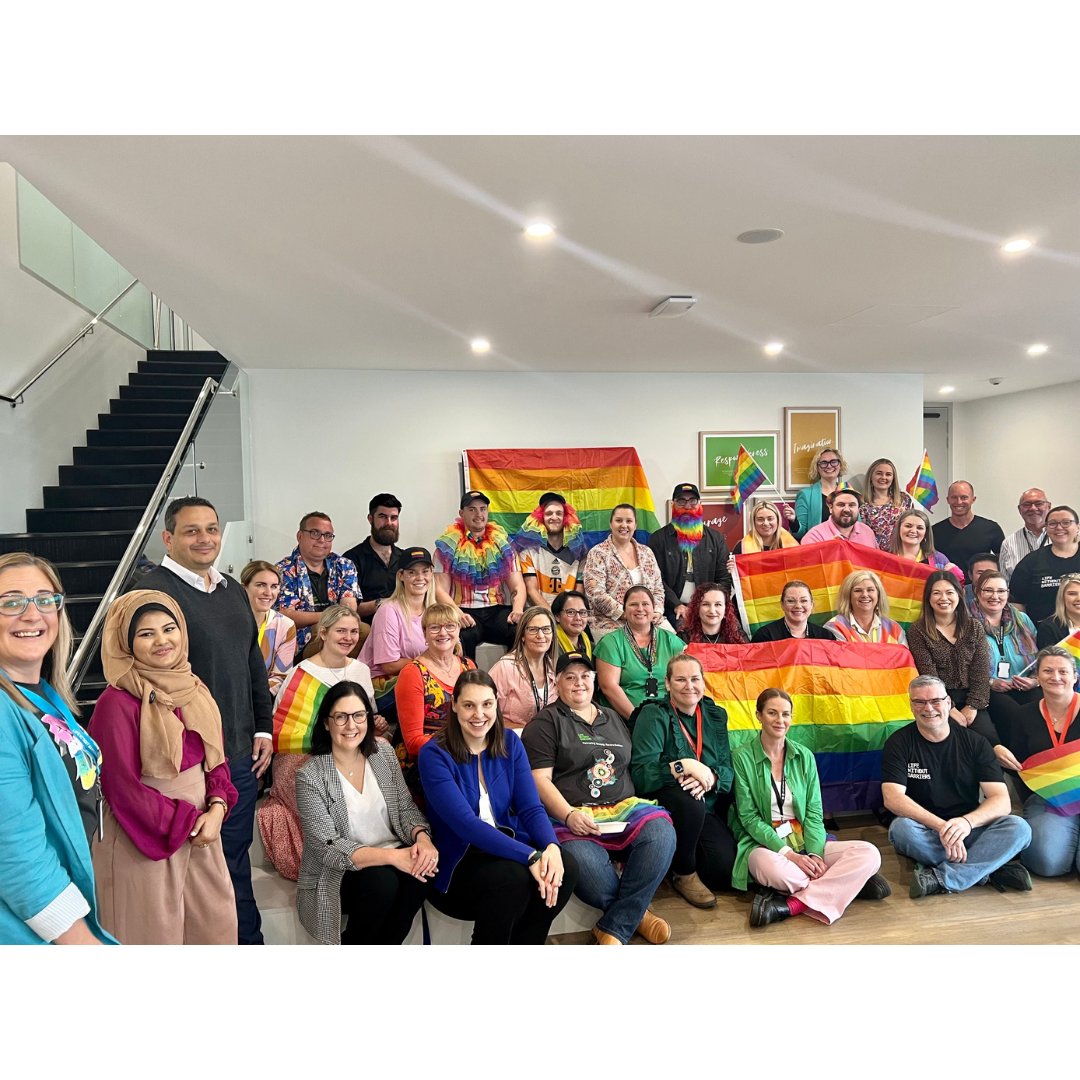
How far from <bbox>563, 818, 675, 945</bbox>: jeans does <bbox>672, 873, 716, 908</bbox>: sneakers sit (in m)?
0.35

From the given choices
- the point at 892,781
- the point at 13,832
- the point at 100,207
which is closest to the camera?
the point at 13,832

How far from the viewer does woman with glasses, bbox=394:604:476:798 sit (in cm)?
335

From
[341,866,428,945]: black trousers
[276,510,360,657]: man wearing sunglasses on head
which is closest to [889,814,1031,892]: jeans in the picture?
[341,866,428,945]: black trousers

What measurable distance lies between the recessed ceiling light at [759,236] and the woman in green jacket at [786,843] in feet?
6.06

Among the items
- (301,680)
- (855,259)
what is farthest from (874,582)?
(301,680)

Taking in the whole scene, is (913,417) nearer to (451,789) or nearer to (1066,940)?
(1066,940)

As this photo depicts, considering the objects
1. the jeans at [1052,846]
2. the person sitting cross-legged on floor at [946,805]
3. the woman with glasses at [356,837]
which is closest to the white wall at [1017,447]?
the jeans at [1052,846]

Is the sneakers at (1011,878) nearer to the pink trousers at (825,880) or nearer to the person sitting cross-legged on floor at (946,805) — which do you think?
the person sitting cross-legged on floor at (946,805)

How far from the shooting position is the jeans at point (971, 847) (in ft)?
11.6

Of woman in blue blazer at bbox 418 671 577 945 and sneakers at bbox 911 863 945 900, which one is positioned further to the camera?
sneakers at bbox 911 863 945 900

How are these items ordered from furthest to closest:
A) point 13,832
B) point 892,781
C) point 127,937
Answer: point 892,781
point 127,937
point 13,832

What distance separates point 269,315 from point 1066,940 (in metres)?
4.58

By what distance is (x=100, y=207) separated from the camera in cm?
282

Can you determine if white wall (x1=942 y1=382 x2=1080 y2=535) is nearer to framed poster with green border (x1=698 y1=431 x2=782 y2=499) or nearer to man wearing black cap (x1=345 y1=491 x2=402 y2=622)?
framed poster with green border (x1=698 y1=431 x2=782 y2=499)
